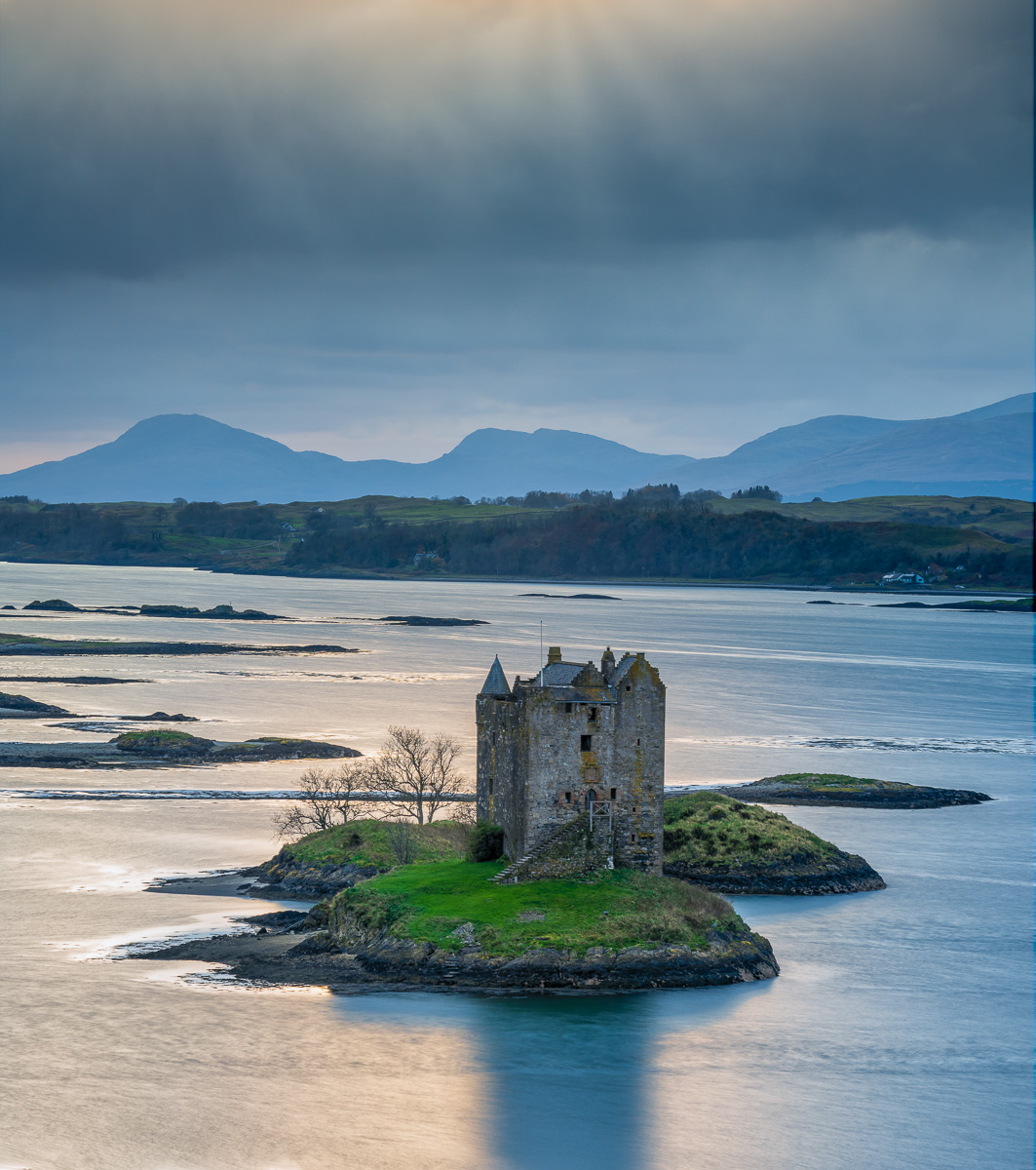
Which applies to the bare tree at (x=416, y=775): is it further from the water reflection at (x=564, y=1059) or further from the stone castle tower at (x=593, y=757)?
the water reflection at (x=564, y=1059)

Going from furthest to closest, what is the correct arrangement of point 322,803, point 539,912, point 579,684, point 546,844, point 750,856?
point 322,803 → point 750,856 → point 579,684 → point 546,844 → point 539,912

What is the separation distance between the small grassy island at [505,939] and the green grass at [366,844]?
280 inches

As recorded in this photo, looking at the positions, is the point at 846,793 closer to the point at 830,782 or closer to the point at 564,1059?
the point at 830,782

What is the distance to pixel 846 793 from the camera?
86.6 m

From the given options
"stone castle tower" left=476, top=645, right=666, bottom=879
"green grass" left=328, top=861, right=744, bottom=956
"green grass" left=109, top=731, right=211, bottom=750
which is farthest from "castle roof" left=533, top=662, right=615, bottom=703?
"green grass" left=109, top=731, right=211, bottom=750

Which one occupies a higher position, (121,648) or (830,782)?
(121,648)

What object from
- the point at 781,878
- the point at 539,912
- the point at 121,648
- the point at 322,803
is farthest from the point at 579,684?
the point at 121,648

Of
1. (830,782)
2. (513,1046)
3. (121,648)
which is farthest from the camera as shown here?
(121,648)

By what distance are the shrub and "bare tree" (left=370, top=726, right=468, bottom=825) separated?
1375 centimetres

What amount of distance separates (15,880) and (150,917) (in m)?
8.83

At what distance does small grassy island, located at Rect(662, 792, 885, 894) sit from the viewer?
64000 mm

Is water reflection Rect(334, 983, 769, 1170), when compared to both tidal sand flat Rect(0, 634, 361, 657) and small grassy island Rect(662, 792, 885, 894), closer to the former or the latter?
small grassy island Rect(662, 792, 885, 894)

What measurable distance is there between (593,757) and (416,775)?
1507 inches

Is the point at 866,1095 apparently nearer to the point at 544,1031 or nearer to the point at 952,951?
the point at 544,1031
